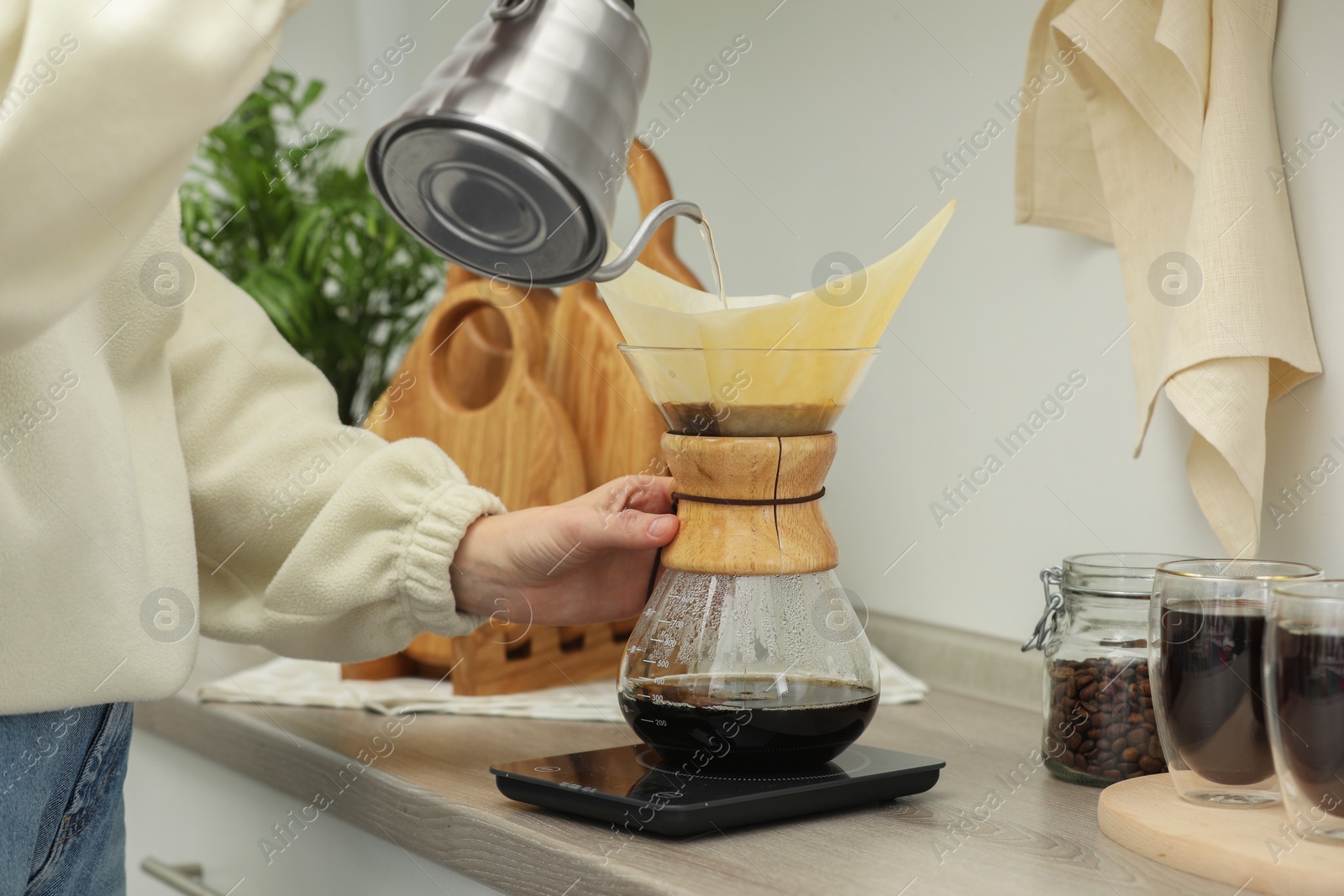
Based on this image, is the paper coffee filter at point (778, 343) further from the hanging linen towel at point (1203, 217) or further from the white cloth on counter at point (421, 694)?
the white cloth on counter at point (421, 694)

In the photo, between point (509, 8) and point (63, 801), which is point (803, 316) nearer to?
point (509, 8)

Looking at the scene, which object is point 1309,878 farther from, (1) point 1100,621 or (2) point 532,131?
(2) point 532,131

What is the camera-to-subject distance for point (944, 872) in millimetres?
569

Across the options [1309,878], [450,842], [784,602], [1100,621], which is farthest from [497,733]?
[1309,878]

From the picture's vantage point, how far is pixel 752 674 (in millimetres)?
630

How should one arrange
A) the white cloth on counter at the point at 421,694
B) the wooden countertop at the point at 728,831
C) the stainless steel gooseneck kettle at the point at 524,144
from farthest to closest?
the white cloth on counter at the point at 421,694 < the wooden countertop at the point at 728,831 < the stainless steel gooseneck kettle at the point at 524,144

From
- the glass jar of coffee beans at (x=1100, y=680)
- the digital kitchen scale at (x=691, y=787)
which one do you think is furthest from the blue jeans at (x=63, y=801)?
the glass jar of coffee beans at (x=1100, y=680)

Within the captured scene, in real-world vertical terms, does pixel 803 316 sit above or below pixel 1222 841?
above

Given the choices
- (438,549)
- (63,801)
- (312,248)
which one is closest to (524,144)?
(438,549)

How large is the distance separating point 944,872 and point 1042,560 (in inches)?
16.6

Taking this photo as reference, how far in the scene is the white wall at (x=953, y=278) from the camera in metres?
0.75

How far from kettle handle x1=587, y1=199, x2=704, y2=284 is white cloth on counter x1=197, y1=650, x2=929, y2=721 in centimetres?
45

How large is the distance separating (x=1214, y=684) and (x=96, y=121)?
0.57 meters

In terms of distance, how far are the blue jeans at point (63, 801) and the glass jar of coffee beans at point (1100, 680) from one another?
560 millimetres
